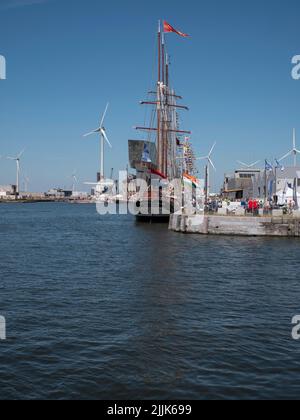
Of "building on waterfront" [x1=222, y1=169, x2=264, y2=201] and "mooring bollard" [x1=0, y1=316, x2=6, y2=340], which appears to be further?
"building on waterfront" [x1=222, y1=169, x2=264, y2=201]

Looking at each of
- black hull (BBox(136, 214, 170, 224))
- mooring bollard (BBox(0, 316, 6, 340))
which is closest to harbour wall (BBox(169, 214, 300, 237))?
black hull (BBox(136, 214, 170, 224))

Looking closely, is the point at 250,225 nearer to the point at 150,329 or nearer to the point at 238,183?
the point at 150,329

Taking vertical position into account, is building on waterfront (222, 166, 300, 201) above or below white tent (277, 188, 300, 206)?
above

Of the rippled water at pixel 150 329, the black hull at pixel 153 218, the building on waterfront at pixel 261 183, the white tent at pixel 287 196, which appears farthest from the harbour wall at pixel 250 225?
the black hull at pixel 153 218

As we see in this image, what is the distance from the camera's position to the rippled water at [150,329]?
13000mm

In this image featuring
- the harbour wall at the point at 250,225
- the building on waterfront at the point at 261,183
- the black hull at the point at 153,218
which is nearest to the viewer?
the harbour wall at the point at 250,225

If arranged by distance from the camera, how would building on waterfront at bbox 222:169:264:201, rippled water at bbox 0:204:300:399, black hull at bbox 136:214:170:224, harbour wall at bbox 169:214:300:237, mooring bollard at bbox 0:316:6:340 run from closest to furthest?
rippled water at bbox 0:204:300:399 < mooring bollard at bbox 0:316:6:340 < harbour wall at bbox 169:214:300:237 < black hull at bbox 136:214:170:224 < building on waterfront at bbox 222:169:264:201

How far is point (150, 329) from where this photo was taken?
17.9 metres

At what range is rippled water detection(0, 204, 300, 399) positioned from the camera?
13.0 metres

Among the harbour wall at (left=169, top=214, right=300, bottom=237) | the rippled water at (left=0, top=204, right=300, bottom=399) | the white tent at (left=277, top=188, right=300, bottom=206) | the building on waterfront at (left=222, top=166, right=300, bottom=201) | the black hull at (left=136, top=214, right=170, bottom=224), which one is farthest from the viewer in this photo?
the black hull at (left=136, top=214, right=170, bottom=224)

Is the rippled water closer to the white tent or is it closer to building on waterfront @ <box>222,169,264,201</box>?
the white tent

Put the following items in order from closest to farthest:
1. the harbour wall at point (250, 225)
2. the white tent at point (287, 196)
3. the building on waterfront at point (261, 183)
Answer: the harbour wall at point (250, 225)
the white tent at point (287, 196)
the building on waterfront at point (261, 183)

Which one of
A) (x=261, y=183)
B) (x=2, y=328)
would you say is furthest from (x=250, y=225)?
(x=261, y=183)

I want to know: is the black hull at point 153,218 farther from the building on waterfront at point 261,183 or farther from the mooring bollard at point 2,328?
the mooring bollard at point 2,328
